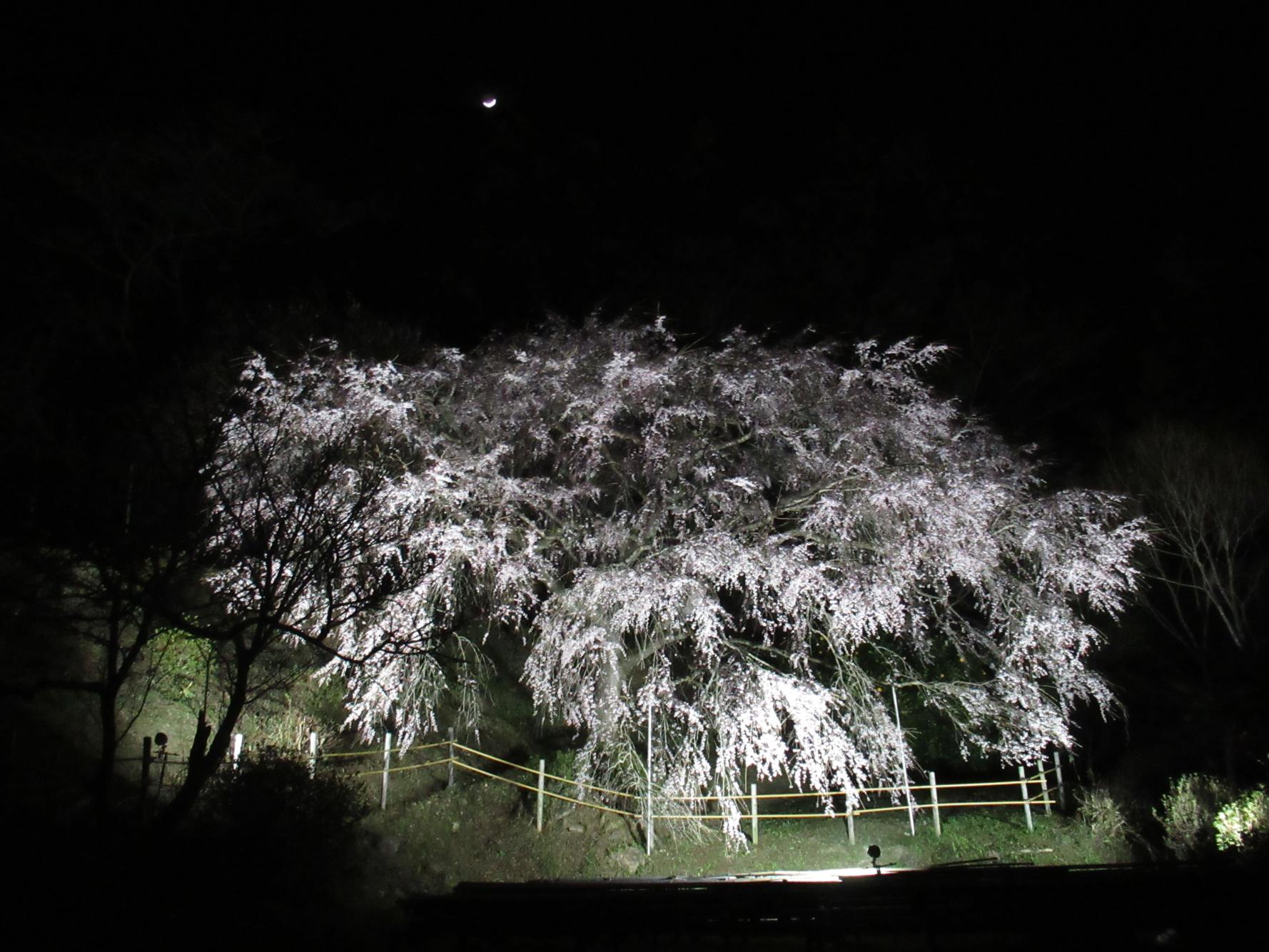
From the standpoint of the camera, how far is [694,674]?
11664 mm

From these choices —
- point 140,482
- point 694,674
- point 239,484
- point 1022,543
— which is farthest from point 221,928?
point 1022,543

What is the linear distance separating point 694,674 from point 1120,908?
19.2 ft

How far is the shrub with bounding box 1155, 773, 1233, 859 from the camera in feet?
37.1

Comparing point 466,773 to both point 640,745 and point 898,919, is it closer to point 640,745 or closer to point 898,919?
point 640,745

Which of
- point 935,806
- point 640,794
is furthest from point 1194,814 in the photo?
point 640,794

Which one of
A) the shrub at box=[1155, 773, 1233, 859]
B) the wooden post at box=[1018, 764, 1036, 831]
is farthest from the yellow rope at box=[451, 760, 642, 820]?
the shrub at box=[1155, 773, 1233, 859]

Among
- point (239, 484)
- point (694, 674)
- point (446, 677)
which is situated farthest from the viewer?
point (446, 677)

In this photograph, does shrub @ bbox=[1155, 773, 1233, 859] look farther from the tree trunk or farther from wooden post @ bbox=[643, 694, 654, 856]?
the tree trunk

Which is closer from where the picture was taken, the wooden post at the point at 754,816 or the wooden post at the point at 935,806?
the wooden post at the point at 754,816

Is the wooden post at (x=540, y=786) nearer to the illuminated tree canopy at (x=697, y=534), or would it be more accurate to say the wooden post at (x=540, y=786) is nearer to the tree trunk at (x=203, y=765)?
the illuminated tree canopy at (x=697, y=534)

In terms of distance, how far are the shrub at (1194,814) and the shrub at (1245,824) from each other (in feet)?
0.76

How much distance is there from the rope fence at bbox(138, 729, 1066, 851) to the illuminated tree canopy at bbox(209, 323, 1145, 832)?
39cm

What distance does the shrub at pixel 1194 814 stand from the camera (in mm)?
11305

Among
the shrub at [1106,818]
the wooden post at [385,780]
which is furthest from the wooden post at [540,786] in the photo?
the shrub at [1106,818]
